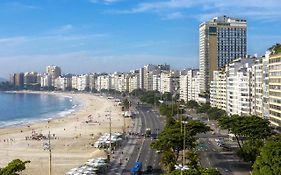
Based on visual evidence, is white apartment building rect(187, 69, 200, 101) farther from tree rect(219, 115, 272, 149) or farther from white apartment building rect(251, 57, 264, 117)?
tree rect(219, 115, 272, 149)

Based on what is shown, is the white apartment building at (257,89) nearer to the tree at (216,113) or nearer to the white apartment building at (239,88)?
the white apartment building at (239,88)

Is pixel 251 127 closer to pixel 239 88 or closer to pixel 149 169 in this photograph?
pixel 149 169

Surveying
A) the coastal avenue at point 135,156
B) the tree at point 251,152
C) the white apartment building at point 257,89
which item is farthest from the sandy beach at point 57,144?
the white apartment building at point 257,89

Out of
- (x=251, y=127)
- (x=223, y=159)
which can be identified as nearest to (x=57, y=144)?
(x=223, y=159)

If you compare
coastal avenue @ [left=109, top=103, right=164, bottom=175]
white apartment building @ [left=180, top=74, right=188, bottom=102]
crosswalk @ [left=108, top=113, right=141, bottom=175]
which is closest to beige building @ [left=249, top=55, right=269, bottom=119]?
coastal avenue @ [left=109, top=103, right=164, bottom=175]

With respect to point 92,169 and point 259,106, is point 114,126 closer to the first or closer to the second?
point 259,106

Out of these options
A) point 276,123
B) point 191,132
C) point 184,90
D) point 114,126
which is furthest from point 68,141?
point 184,90
